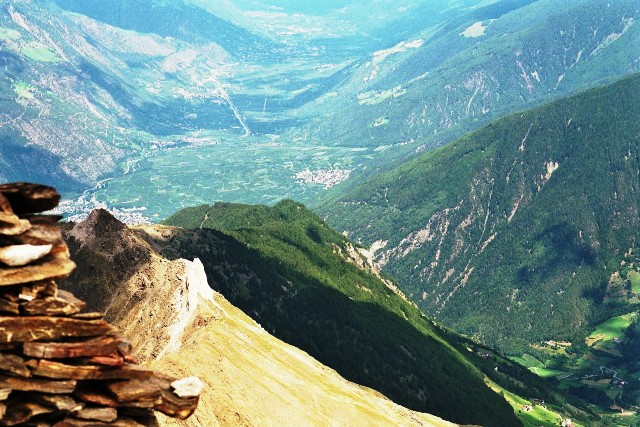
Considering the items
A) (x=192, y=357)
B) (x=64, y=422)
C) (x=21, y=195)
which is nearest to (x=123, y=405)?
(x=64, y=422)

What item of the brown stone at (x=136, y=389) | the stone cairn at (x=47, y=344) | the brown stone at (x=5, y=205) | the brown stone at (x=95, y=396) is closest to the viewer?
the stone cairn at (x=47, y=344)

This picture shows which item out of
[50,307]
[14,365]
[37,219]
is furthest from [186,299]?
[14,365]

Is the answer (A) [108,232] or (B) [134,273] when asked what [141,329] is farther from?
(A) [108,232]

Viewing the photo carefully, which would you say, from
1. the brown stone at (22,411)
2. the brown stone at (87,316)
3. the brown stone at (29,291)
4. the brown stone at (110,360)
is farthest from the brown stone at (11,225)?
the brown stone at (22,411)

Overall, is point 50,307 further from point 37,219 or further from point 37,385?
point 37,219

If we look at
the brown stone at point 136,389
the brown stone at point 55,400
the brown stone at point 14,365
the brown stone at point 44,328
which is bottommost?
the brown stone at point 136,389

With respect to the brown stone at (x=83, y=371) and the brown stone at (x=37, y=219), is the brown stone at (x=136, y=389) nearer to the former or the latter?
the brown stone at (x=83, y=371)

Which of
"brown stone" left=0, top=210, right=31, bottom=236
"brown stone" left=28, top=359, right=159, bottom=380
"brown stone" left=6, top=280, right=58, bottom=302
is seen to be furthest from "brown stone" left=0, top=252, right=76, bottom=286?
"brown stone" left=28, top=359, right=159, bottom=380
